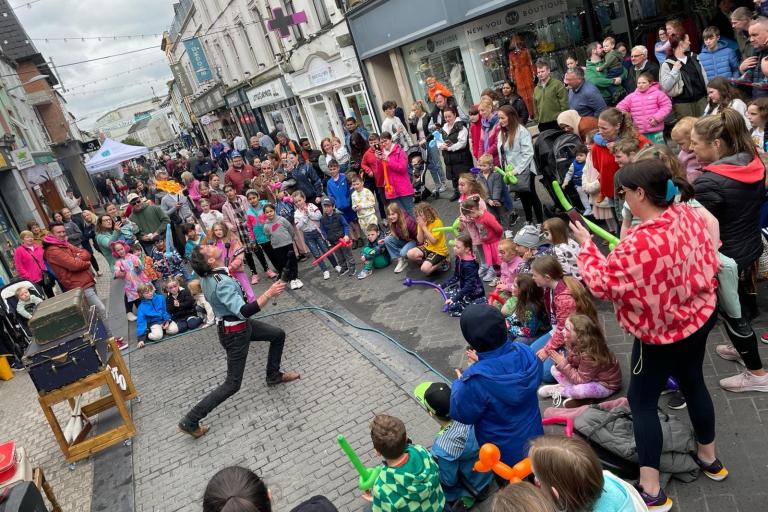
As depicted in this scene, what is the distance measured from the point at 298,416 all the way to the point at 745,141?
432 centimetres

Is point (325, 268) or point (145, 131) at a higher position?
point (145, 131)

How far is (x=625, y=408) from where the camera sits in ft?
12.2

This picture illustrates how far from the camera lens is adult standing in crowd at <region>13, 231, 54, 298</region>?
403 inches

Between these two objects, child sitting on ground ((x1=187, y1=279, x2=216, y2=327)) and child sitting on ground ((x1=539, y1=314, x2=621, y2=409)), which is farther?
child sitting on ground ((x1=187, y1=279, x2=216, y2=327))

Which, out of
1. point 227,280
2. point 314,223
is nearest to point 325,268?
point 314,223

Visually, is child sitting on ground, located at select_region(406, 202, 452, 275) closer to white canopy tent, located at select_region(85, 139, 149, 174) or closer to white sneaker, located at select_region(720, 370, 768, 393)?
white sneaker, located at select_region(720, 370, 768, 393)

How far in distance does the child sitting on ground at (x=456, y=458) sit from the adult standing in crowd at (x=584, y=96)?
5.79 metres

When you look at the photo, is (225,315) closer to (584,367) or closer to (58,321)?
(58,321)

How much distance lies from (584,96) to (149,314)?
290 inches

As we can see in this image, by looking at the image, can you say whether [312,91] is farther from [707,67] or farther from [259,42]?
[707,67]

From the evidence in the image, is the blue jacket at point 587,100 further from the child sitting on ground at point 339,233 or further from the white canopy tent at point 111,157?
the white canopy tent at point 111,157

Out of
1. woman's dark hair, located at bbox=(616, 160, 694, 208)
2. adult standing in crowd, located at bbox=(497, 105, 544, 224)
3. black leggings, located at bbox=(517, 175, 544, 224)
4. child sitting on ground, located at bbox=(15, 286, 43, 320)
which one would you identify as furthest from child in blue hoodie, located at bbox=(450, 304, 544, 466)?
child sitting on ground, located at bbox=(15, 286, 43, 320)

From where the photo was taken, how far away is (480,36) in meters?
12.6

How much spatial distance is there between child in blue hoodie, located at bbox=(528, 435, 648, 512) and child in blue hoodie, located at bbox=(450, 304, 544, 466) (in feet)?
2.22
